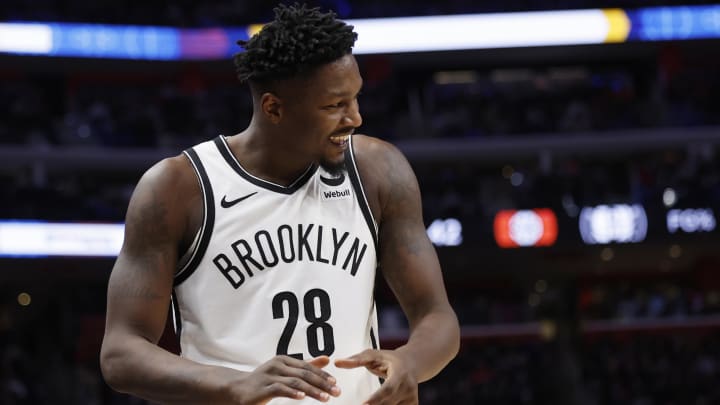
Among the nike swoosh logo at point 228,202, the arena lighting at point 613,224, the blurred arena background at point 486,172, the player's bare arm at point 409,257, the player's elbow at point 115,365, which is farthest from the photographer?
the arena lighting at point 613,224

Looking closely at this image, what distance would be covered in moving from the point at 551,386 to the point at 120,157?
10.7 meters

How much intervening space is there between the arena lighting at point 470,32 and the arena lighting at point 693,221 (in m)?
6.51

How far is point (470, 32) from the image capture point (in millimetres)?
26469

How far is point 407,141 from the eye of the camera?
25422mm

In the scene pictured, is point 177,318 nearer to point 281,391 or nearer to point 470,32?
point 281,391

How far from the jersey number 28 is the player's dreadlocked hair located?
0.58 meters

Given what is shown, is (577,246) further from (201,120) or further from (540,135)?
(201,120)

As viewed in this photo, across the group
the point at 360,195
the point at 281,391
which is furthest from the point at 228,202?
the point at 281,391

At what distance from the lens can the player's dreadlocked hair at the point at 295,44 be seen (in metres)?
2.78

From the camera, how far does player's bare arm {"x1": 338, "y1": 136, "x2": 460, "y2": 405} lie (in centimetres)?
283

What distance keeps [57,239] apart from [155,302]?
18345 mm

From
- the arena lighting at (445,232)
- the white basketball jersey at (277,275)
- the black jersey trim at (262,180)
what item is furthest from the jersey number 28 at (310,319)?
the arena lighting at (445,232)

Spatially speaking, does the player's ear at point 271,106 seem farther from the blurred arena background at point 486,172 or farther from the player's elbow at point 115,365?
the blurred arena background at point 486,172

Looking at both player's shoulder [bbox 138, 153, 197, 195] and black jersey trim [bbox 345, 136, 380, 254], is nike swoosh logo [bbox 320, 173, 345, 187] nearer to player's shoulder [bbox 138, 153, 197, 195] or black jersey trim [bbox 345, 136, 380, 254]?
black jersey trim [bbox 345, 136, 380, 254]
